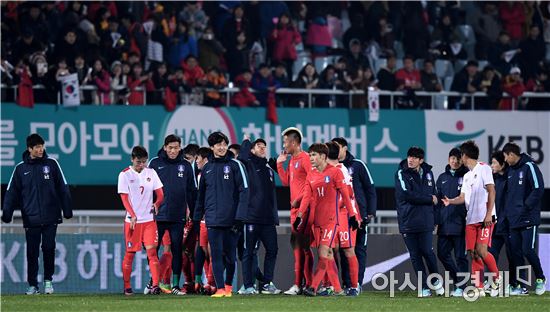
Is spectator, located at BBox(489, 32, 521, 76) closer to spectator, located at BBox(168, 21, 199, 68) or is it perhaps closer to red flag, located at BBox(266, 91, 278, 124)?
red flag, located at BBox(266, 91, 278, 124)

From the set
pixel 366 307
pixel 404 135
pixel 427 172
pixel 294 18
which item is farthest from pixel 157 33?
pixel 366 307

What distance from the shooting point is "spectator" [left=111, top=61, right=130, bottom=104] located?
2455 centimetres

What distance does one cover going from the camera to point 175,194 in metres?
18.7

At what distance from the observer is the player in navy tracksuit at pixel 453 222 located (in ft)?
59.5

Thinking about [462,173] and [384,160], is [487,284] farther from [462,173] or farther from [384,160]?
[384,160]

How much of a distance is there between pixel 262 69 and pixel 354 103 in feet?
5.89

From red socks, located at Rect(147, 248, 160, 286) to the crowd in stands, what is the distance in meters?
6.77

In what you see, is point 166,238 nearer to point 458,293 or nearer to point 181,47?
point 458,293

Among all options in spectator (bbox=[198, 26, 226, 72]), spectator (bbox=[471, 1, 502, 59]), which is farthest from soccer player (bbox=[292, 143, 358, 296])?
spectator (bbox=[471, 1, 502, 59])

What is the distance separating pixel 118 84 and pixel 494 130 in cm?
708

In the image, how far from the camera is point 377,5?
2823 centimetres

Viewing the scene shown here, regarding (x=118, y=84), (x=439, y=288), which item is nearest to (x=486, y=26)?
(x=118, y=84)

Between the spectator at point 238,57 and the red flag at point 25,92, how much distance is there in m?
4.12

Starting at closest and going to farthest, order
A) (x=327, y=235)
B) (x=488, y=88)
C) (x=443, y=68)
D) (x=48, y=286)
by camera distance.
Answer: (x=327, y=235) < (x=48, y=286) < (x=488, y=88) < (x=443, y=68)
